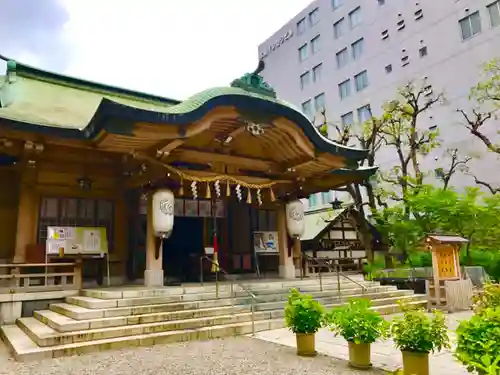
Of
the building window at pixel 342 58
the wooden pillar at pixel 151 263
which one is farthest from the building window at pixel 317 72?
the wooden pillar at pixel 151 263

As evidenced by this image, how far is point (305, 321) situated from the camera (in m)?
5.91

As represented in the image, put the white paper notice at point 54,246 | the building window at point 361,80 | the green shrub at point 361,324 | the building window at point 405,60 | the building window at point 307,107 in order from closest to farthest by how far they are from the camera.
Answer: the green shrub at point 361,324, the white paper notice at point 54,246, the building window at point 405,60, the building window at point 361,80, the building window at point 307,107

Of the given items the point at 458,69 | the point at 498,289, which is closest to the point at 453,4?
the point at 458,69

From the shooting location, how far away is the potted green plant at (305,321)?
5898 millimetres

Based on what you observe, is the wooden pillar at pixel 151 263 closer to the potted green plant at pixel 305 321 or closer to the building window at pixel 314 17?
the potted green plant at pixel 305 321

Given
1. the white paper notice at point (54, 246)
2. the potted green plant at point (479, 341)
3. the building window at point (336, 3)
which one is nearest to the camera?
the potted green plant at point (479, 341)

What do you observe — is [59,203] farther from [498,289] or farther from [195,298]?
[498,289]

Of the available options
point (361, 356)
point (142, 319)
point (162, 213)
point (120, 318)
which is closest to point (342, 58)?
point (162, 213)

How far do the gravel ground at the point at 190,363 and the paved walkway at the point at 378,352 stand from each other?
34 centimetres

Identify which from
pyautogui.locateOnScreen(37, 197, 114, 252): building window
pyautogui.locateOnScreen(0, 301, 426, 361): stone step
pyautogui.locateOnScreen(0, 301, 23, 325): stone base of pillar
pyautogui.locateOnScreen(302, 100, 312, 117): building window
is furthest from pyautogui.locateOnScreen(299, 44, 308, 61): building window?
pyautogui.locateOnScreen(0, 301, 23, 325): stone base of pillar

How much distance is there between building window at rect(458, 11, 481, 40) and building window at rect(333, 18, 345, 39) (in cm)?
1036

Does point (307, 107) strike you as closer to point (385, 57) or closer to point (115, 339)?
point (385, 57)

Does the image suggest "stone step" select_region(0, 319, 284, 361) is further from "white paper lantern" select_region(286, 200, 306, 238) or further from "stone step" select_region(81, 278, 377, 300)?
"white paper lantern" select_region(286, 200, 306, 238)

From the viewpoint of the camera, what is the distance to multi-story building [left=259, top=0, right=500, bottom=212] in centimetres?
2391
